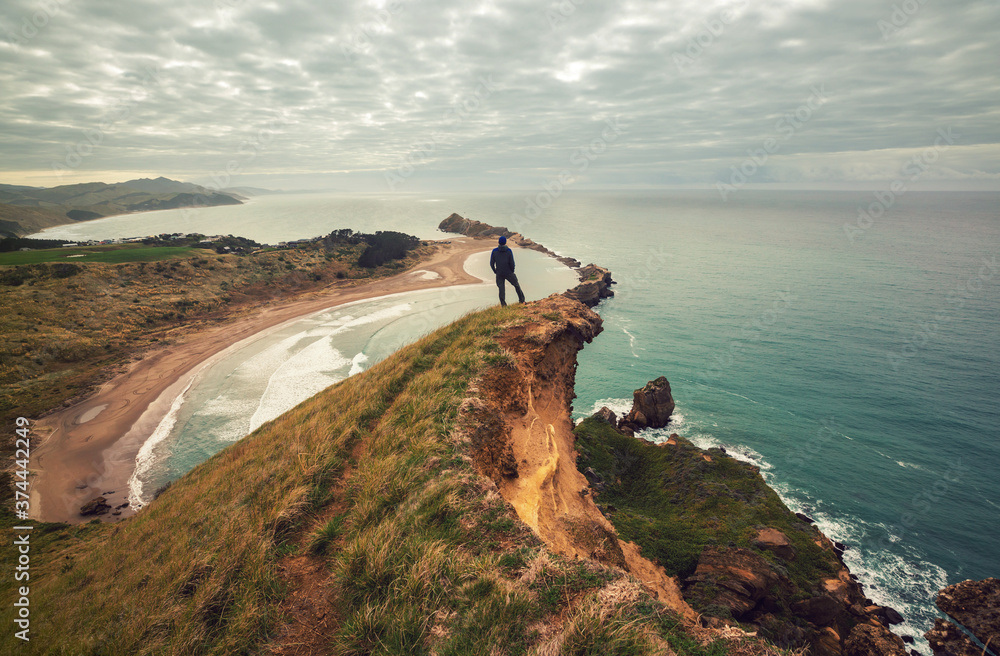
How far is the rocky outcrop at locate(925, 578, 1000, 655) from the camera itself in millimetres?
16359

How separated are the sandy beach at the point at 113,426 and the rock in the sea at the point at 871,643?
1288 inches

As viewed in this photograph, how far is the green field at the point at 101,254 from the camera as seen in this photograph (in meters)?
51.2

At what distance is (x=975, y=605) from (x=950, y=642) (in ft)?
7.89

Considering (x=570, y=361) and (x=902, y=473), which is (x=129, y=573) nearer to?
(x=570, y=361)

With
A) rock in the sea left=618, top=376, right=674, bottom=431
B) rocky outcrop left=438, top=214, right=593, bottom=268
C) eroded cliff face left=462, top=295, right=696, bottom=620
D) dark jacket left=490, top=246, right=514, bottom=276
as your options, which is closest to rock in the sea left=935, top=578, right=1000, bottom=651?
eroded cliff face left=462, top=295, right=696, bottom=620

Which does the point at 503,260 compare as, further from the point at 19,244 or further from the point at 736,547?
the point at 19,244

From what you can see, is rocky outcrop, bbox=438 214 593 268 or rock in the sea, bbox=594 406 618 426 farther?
rocky outcrop, bbox=438 214 593 268

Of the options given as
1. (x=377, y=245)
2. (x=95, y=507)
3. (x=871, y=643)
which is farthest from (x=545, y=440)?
(x=377, y=245)

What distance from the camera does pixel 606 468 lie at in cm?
2253

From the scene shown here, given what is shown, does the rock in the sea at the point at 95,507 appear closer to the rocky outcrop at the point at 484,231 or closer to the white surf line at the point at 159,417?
the white surf line at the point at 159,417

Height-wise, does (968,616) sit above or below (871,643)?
below

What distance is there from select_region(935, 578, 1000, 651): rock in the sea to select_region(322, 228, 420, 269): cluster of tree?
257 feet

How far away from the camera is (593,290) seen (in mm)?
62875

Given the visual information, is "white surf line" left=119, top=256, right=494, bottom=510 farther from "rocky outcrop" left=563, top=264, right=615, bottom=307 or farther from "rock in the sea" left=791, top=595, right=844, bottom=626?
"rocky outcrop" left=563, top=264, right=615, bottom=307
